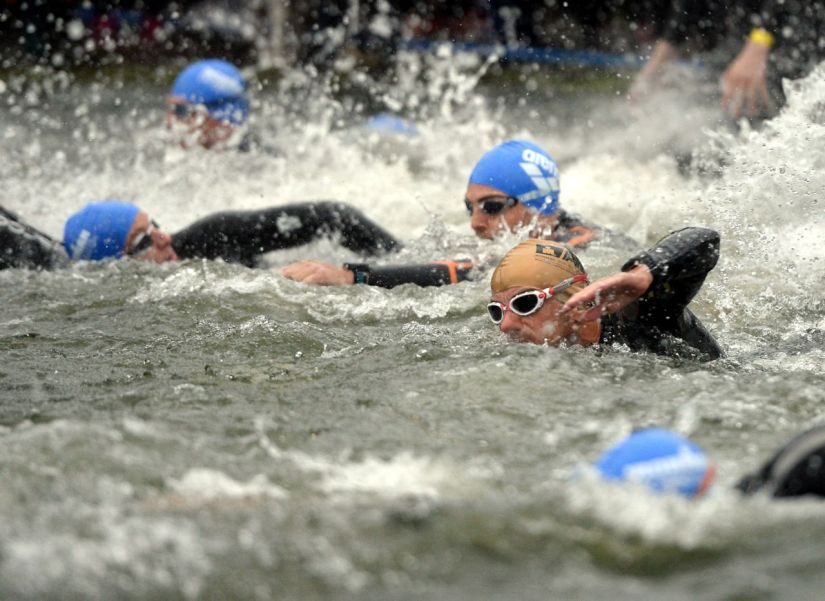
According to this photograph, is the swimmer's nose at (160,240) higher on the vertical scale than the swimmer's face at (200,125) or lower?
lower

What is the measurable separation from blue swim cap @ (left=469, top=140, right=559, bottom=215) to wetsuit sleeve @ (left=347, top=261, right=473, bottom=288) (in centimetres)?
62

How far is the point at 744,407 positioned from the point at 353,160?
6839 mm

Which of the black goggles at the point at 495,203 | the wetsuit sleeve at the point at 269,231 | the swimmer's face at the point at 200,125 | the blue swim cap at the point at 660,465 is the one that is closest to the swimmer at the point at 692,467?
the blue swim cap at the point at 660,465

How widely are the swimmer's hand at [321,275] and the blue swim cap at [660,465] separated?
3495 mm

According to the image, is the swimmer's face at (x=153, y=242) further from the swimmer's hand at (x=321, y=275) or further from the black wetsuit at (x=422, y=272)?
the black wetsuit at (x=422, y=272)

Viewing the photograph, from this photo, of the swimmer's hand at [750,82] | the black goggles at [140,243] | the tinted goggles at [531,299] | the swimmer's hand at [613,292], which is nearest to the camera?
the swimmer's hand at [613,292]

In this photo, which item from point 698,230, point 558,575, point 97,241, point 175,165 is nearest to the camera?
point 558,575

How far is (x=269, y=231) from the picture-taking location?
7434 mm

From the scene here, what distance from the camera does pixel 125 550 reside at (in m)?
3.16

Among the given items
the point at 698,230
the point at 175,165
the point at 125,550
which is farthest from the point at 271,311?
the point at 175,165

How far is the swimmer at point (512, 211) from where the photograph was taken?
21.7 ft

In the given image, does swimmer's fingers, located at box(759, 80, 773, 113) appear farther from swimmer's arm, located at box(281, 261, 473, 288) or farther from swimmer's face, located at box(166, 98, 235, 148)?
swimmer's face, located at box(166, 98, 235, 148)

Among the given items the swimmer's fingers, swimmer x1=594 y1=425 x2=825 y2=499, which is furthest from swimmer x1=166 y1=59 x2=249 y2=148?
swimmer x1=594 y1=425 x2=825 y2=499

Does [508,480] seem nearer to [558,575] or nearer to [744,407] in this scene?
[558,575]
